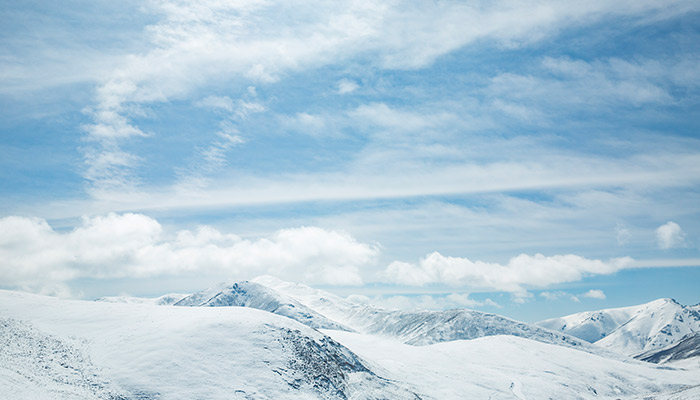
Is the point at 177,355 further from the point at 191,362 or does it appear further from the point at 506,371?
the point at 506,371

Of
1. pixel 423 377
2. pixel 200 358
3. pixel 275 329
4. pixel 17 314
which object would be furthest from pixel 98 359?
pixel 423 377

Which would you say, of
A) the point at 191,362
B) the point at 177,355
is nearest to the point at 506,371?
the point at 191,362

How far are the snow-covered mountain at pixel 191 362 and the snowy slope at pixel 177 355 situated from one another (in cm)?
15

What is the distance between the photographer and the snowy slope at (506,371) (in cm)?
9869

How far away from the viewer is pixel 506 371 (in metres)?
128

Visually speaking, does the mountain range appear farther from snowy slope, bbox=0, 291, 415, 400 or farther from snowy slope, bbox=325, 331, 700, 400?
snowy slope, bbox=325, 331, 700, 400

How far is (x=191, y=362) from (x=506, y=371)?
9087 cm

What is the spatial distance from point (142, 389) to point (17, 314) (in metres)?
29.2

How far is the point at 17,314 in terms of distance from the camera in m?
73.6

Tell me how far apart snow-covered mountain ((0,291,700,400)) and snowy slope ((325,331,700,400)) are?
26.6 inches

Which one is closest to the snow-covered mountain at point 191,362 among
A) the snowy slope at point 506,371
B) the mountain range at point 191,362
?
the mountain range at point 191,362

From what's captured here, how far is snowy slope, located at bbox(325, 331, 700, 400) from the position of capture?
9869cm

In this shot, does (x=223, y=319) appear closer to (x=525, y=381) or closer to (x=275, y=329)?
(x=275, y=329)

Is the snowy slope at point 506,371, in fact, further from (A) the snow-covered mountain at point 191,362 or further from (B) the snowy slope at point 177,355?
(B) the snowy slope at point 177,355
